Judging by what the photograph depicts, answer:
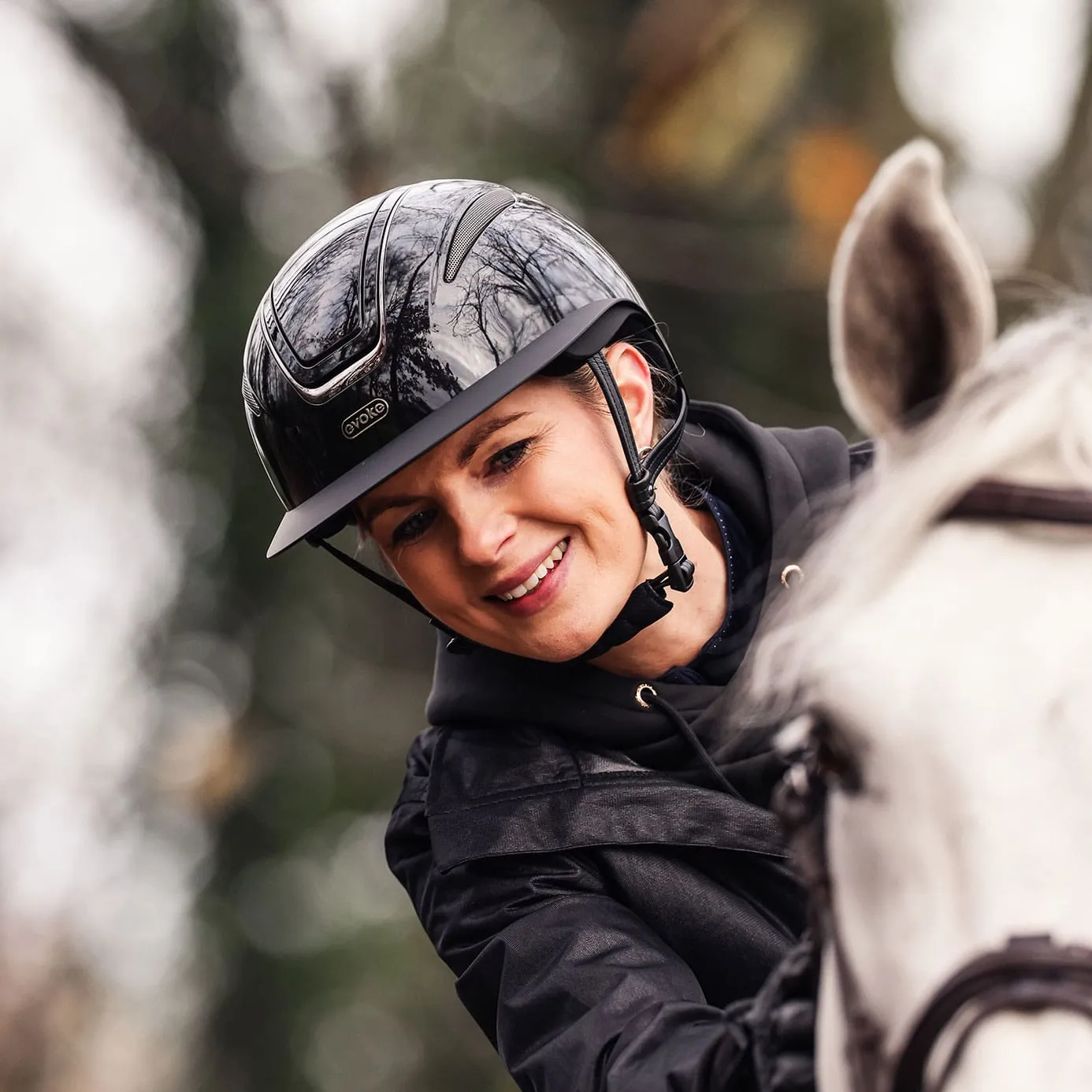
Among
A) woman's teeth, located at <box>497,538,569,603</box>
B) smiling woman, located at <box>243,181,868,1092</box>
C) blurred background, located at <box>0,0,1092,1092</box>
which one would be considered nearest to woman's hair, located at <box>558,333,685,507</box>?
smiling woman, located at <box>243,181,868,1092</box>

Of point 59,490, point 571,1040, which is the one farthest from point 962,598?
point 59,490

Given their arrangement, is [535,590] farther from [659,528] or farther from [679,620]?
[679,620]

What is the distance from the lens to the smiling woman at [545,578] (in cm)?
230

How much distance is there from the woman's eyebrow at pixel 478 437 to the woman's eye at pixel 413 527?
125mm

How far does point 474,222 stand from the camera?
102 inches

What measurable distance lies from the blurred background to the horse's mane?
7020 millimetres

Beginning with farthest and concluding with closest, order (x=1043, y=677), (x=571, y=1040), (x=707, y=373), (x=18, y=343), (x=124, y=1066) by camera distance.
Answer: (x=124, y=1066)
(x=18, y=343)
(x=707, y=373)
(x=571, y=1040)
(x=1043, y=677)

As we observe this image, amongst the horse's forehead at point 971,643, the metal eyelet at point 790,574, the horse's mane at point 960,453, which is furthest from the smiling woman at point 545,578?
the horse's forehead at point 971,643

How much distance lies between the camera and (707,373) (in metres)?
8.74

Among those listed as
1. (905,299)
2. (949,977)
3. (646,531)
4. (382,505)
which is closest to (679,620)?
(646,531)

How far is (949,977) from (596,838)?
1.19m

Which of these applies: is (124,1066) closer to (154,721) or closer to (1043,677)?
(154,721)

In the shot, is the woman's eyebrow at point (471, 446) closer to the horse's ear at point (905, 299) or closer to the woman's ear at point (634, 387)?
the woman's ear at point (634, 387)

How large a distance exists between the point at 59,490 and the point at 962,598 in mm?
8922
